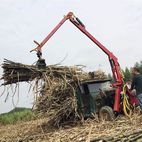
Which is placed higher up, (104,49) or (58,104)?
(104,49)

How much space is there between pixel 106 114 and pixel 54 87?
6.10 ft

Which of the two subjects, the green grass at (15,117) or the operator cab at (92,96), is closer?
the operator cab at (92,96)

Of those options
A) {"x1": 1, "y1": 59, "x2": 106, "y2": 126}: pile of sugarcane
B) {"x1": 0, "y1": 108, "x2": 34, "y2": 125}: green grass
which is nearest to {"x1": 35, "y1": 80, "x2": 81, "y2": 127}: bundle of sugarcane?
{"x1": 1, "y1": 59, "x2": 106, "y2": 126}: pile of sugarcane

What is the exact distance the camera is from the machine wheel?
13094 millimetres

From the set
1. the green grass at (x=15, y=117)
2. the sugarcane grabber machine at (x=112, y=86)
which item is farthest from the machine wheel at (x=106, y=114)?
the green grass at (x=15, y=117)

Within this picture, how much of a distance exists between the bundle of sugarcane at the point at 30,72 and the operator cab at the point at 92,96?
0.45 m

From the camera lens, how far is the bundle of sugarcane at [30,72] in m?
13.6

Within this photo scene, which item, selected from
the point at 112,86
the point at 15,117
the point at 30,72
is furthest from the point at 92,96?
the point at 15,117

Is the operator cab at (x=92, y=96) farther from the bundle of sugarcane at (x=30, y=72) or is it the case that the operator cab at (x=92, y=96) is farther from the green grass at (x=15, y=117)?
the green grass at (x=15, y=117)

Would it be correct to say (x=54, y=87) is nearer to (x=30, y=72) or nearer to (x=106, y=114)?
(x=30, y=72)

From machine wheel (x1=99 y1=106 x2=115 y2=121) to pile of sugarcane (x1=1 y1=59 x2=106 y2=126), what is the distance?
0.80 meters

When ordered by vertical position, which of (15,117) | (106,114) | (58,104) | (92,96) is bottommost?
(106,114)

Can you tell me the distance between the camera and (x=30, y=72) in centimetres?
1390

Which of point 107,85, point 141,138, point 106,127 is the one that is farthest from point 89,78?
point 141,138
